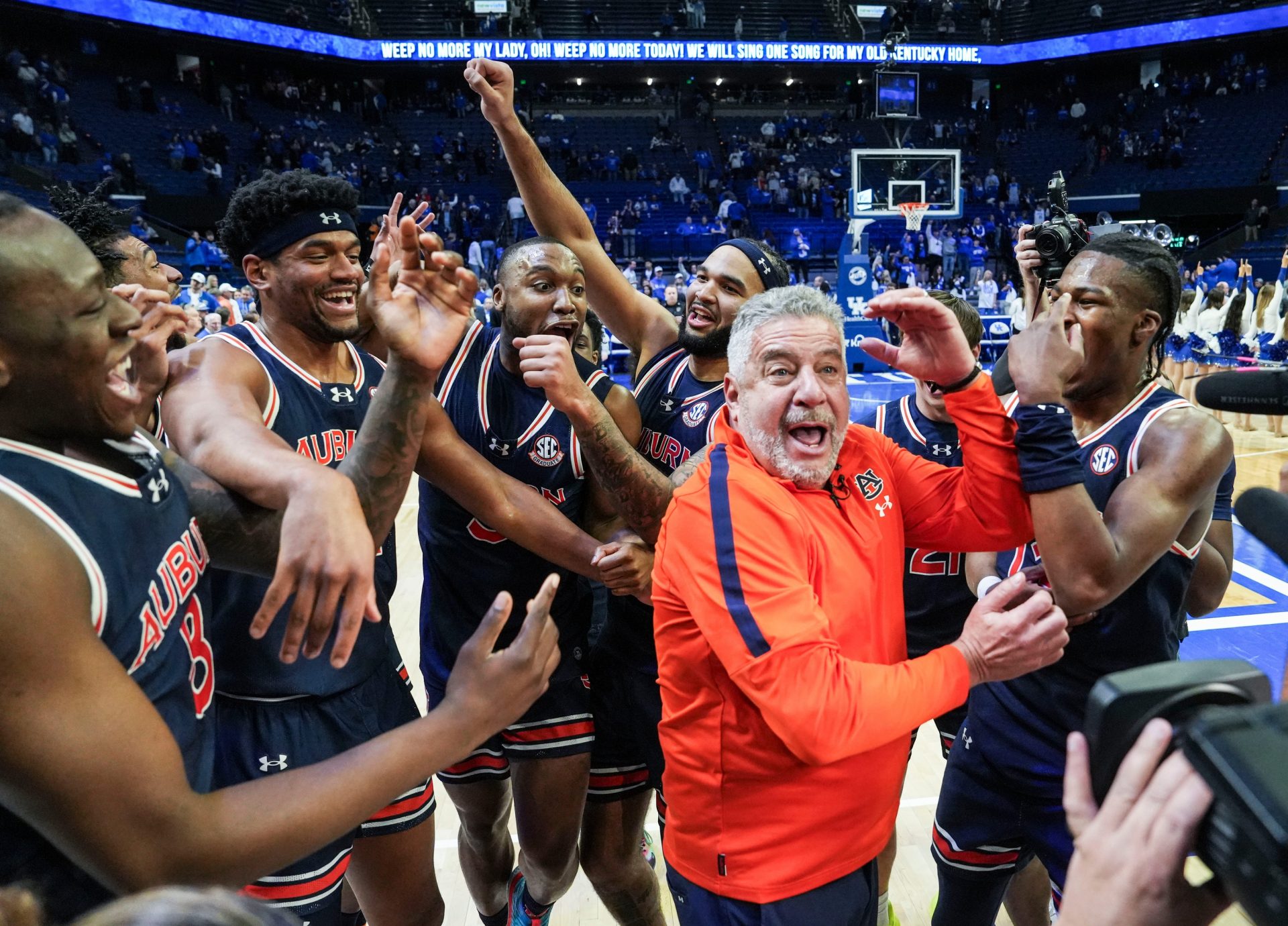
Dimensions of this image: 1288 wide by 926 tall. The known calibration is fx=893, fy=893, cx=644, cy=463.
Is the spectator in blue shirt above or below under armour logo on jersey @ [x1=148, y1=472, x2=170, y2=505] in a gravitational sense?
above

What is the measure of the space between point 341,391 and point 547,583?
1392mm

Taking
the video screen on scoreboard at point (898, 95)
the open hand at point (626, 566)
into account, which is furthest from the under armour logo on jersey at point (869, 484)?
the video screen on scoreboard at point (898, 95)

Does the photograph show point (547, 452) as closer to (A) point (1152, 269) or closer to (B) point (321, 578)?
(B) point (321, 578)

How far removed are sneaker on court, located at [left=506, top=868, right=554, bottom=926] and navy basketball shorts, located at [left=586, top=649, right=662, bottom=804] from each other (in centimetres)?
39

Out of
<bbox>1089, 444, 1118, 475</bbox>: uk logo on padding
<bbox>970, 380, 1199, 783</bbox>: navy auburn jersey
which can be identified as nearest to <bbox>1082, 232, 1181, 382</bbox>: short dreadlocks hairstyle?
<bbox>970, 380, 1199, 783</bbox>: navy auburn jersey

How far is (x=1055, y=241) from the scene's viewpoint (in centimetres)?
300

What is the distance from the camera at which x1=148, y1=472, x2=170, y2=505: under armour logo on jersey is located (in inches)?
62.2

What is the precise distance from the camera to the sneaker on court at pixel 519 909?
3.22m

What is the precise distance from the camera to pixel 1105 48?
101 ft

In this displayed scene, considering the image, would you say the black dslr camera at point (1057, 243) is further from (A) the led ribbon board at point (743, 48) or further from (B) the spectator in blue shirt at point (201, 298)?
(A) the led ribbon board at point (743, 48)

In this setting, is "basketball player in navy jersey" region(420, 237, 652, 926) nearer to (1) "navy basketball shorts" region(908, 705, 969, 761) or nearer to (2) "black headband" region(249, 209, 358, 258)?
(2) "black headband" region(249, 209, 358, 258)

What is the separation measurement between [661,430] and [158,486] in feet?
6.53

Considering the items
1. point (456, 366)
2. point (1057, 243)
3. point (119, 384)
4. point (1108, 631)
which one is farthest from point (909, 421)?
point (119, 384)

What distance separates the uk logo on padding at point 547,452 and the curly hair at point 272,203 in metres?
1.00
